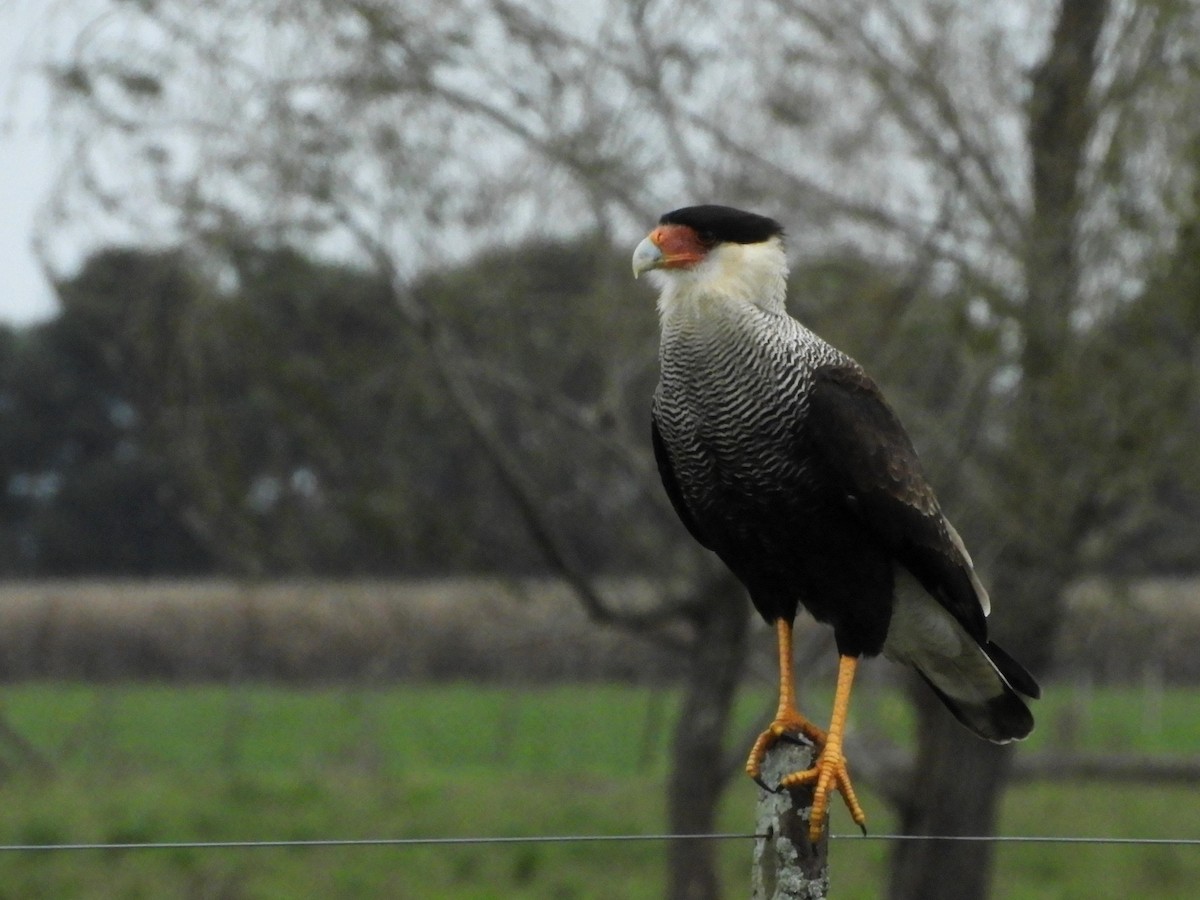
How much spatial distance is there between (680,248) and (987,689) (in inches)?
53.1

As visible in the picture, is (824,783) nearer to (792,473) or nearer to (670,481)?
(792,473)

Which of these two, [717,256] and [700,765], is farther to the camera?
[700,765]

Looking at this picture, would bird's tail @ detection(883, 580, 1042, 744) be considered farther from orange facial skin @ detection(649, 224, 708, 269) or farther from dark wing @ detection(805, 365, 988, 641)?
orange facial skin @ detection(649, 224, 708, 269)

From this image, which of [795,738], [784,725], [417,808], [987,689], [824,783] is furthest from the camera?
[417,808]

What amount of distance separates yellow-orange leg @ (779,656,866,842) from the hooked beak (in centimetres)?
108

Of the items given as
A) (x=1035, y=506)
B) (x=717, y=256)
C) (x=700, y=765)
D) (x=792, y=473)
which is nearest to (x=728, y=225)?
(x=717, y=256)

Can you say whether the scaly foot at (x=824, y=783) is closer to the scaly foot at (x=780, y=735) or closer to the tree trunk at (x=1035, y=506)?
the scaly foot at (x=780, y=735)

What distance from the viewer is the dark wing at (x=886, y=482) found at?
430 cm

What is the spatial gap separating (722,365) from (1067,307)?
326 centimetres

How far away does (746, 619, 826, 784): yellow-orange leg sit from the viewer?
4164 millimetres

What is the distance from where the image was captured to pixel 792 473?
14.2 feet

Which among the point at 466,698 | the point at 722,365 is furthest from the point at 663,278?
the point at 466,698

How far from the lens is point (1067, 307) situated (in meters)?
7.15

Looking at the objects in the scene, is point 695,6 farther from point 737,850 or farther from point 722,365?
point 737,850
